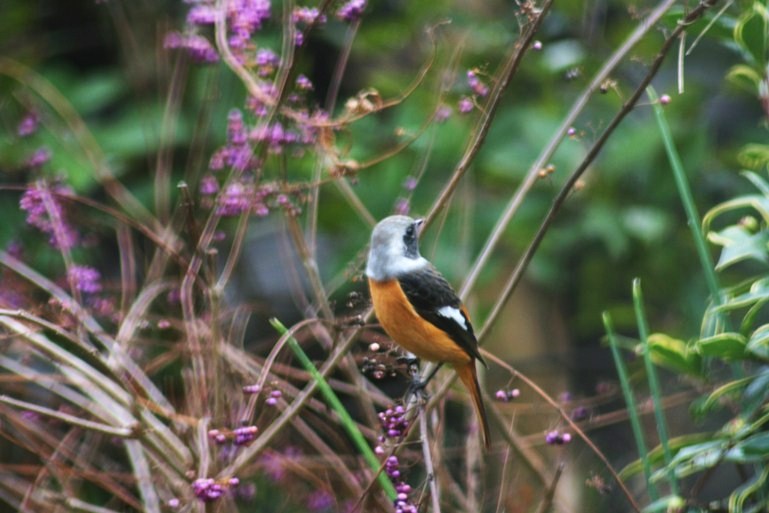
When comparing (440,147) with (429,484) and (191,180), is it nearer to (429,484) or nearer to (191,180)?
(191,180)

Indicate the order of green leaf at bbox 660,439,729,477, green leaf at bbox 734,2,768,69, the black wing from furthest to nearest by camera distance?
1. the black wing
2. green leaf at bbox 734,2,768,69
3. green leaf at bbox 660,439,729,477

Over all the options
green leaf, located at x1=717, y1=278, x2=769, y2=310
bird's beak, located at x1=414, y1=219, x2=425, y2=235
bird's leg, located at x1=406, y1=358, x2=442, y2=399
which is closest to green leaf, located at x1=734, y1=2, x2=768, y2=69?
green leaf, located at x1=717, y1=278, x2=769, y2=310

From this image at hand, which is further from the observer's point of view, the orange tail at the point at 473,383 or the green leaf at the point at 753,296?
the orange tail at the point at 473,383

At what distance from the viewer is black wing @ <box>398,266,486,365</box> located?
179cm

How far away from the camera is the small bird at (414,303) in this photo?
175 cm

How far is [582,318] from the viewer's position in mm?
3033

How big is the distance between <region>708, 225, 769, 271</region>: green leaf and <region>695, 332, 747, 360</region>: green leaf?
0.13 metres

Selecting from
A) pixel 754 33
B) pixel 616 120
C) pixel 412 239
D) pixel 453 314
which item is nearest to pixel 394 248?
pixel 412 239

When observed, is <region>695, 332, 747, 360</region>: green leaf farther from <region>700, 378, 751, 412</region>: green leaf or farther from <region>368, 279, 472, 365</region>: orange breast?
<region>368, 279, 472, 365</region>: orange breast

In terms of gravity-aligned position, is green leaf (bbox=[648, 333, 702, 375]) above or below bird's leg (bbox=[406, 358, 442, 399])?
above

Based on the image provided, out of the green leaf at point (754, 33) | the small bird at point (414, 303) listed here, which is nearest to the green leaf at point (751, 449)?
the small bird at point (414, 303)

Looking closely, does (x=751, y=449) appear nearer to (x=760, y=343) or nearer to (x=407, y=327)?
(x=760, y=343)

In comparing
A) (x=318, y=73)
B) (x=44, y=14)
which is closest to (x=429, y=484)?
(x=44, y=14)

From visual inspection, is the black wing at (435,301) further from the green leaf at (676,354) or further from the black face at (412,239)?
the green leaf at (676,354)
